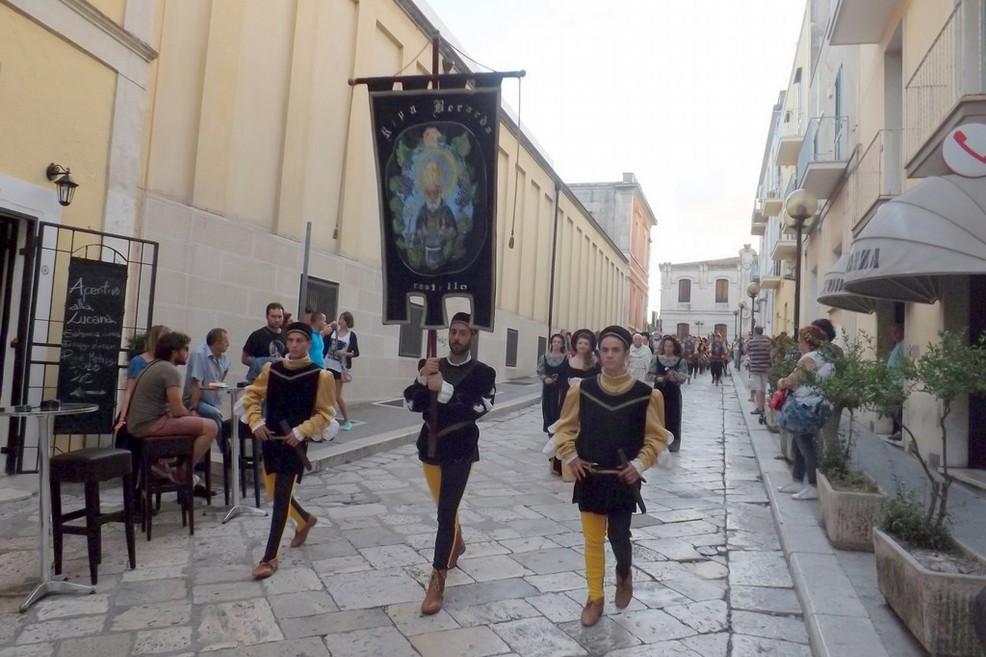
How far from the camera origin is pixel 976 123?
6.80 meters

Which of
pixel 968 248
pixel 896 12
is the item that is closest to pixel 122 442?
pixel 968 248

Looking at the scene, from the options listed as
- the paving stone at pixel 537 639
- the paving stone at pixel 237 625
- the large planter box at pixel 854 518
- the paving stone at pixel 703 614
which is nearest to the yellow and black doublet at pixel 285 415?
the paving stone at pixel 237 625

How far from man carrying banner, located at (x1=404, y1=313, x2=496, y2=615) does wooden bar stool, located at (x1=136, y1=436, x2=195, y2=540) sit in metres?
2.22

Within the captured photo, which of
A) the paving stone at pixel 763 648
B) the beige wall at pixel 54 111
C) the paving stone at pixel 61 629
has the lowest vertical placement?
the paving stone at pixel 61 629

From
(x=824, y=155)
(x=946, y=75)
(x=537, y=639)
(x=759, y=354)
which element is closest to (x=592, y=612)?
(x=537, y=639)

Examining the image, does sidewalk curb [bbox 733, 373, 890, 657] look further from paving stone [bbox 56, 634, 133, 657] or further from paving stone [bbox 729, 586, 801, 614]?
paving stone [bbox 56, 634, 133, 657]

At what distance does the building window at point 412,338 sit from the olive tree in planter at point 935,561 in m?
11.5

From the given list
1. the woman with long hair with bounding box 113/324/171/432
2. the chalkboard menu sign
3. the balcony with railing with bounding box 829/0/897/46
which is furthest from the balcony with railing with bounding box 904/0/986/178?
the chalkboard menu sign

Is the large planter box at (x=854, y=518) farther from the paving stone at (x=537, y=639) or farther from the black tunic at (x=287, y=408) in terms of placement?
the black tunic at (x=287, y=408)

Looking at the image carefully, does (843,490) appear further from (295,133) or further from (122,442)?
(295,133)

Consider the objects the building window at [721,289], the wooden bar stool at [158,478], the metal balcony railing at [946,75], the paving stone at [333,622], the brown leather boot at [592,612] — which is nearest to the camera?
the paving stone at [333,622]

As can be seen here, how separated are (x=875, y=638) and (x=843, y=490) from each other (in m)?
1.96

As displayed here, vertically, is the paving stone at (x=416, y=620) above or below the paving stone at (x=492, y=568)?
below

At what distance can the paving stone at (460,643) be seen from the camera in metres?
3.81
